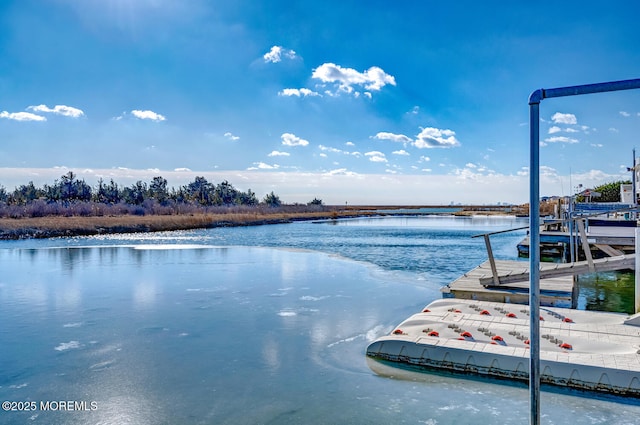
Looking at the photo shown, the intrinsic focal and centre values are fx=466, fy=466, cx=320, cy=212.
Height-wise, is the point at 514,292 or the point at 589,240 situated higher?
the point at 589,240

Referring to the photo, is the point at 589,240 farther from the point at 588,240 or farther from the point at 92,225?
the point at 92,225

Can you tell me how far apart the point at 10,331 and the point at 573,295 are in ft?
54.1

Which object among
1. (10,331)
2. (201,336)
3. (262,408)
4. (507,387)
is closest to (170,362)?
(201,336)

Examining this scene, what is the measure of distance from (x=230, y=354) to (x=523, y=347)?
246 inches

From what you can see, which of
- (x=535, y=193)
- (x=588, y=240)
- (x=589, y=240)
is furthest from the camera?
(x=588, y=240)

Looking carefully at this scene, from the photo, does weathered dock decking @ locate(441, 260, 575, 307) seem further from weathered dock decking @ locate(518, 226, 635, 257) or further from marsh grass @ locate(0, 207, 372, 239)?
marsh grass @ locate(0, 207, 372, 239)

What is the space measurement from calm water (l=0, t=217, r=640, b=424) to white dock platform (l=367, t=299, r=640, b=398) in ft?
1.33

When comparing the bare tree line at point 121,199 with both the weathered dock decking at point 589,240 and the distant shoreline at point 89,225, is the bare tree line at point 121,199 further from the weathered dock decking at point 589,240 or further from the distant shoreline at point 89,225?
the weathered dock decking at point 589,240

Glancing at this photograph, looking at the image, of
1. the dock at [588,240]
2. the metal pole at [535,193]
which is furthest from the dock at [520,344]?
the dock at [588,240]

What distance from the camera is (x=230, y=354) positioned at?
10523 millimetres

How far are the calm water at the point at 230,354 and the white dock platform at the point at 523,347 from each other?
405mm

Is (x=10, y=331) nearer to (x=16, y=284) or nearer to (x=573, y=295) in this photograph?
(x=16, y=284)

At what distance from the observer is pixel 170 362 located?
10.0 metres

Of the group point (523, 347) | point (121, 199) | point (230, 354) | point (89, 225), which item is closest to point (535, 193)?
point (523, 347)
